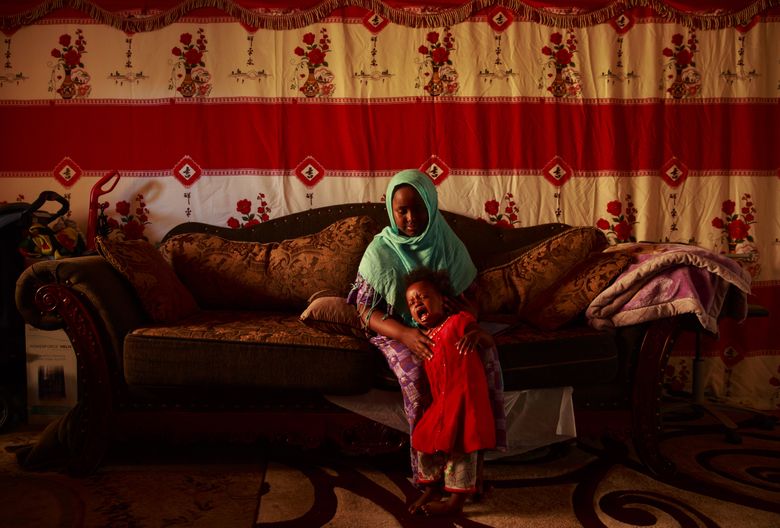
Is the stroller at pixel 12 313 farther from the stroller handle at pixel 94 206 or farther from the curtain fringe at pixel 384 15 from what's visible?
the curtain fringe at pixel 384 15

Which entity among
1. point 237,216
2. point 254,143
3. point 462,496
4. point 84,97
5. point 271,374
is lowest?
→ point 462,496

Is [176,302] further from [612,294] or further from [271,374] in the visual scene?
[612,294]

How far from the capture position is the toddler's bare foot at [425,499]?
1.84 metres

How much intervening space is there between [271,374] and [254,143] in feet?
5.34

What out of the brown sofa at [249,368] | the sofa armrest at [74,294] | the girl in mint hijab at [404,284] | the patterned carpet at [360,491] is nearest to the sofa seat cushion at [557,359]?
the brown sofa at [249,368]

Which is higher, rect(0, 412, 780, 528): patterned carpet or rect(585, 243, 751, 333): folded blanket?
rect(585, 243, 751, 333): folded blanket

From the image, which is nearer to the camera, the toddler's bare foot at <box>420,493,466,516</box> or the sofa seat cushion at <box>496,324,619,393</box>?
the toddler's bare foot at <box>420,493,466,516</box>

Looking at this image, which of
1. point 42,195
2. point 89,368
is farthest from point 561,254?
point 42,195

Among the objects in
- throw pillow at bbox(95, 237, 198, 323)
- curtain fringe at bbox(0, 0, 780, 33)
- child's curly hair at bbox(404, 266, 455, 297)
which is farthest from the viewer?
curtain fringe at bbox(0, 0, 780, 33)

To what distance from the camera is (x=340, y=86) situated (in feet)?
10.6

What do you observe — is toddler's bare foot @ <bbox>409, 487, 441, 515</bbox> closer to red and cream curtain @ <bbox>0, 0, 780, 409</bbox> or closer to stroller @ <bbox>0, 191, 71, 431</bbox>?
red and cream curtain @ <bbox>0, 0, 780, 409</bbox>

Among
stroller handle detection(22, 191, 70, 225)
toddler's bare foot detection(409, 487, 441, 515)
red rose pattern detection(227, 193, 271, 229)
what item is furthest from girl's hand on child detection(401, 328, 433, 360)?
stroller handle detection(22, 191, 70, 225)

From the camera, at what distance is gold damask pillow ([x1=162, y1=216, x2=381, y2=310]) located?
280 cm

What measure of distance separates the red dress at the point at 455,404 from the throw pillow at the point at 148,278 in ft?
3.93
